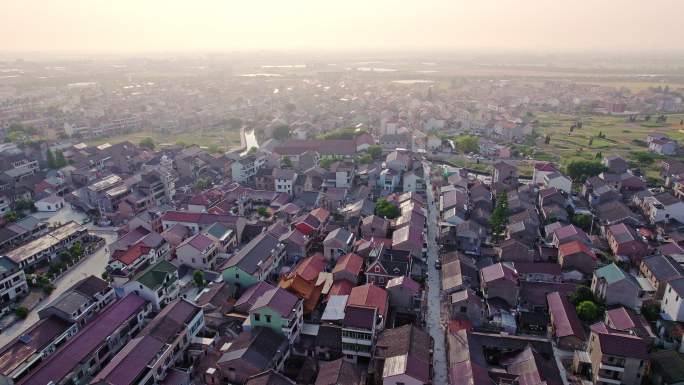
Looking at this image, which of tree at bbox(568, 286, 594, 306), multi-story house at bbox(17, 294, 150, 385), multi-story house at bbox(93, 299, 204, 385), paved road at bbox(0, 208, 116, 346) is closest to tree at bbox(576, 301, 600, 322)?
tree at bbox(568, 286, 594, 306)

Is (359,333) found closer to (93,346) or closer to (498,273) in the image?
(498,273)

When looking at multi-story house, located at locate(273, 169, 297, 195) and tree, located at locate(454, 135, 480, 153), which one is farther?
tree, located at locate(454, 135, 480, 153)

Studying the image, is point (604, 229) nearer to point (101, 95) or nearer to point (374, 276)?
point (374, 276)

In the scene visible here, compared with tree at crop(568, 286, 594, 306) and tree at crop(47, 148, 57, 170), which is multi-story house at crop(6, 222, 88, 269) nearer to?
tree at crop(47, 148, 57, 170)

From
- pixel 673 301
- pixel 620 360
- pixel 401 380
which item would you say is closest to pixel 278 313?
pixel 401 380

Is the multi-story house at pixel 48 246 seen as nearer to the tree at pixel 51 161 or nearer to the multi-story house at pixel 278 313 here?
the multi-story house at pixel 278 313

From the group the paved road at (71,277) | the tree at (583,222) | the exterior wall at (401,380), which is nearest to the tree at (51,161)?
the paved road at (71,277)

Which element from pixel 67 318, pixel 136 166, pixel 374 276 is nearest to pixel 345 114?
pixel 136 166
